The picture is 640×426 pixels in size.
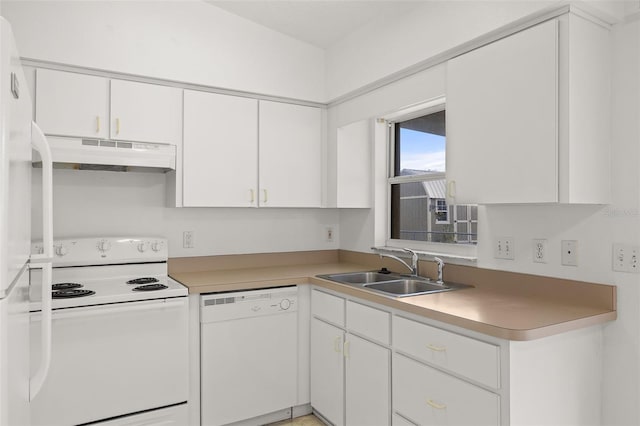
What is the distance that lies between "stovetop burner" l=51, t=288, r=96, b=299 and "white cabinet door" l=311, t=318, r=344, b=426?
1.31 meters

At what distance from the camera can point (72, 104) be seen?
2.52 meters

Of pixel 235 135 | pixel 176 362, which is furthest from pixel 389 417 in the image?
pixel 235 135

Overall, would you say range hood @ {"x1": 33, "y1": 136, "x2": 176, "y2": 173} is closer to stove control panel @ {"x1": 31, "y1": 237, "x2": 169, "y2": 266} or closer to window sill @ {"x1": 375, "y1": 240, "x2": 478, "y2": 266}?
stove control panel @ {"x1": 31, "y1": 237, "x2": 169, "y2": 266}

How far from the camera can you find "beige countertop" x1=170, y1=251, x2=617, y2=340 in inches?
66.3

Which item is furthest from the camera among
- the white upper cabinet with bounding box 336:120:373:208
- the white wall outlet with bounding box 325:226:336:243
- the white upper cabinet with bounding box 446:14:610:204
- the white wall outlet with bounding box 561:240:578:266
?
the white wall outlet with bounding box 325:226:336:243

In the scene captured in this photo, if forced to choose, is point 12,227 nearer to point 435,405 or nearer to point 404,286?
point 435,405

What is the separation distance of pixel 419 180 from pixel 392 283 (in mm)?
779

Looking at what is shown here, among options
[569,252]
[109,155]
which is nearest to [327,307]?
[569,252]

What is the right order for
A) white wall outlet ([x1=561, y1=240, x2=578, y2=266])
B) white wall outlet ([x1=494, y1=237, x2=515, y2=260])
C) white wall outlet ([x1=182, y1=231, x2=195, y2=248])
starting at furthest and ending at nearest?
white wall outlet ([x1=182, y1=231, x2=195, y2=248]) < white wall outlet ([x1=494, y1=237, x2=515, y2=260]) < white wall outlet ([x1=561, y1=240, x2=578, y2=266])

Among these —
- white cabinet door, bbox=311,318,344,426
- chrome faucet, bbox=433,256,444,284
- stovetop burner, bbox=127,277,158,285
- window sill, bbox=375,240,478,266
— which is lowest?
white cabinet door, bbox=311,318,344,426

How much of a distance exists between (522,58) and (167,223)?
2.35 meters

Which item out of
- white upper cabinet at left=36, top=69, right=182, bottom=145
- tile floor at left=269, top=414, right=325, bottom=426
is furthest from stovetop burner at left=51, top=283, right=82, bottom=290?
tile floor at left=269, top=414, right=325, bottom=426

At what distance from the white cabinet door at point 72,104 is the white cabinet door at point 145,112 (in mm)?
60

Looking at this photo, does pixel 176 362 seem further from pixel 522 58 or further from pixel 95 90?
pixel 522 58
